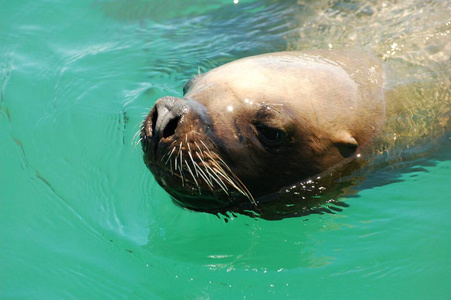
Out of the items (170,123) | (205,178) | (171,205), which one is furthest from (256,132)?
(171,205)

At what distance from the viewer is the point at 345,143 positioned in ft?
12.5

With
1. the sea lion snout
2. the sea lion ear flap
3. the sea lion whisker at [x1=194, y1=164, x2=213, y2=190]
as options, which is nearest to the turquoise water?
the sea lion ear flap

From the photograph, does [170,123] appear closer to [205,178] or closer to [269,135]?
[205,178]

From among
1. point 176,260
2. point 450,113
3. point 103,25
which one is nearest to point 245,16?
point 103,25

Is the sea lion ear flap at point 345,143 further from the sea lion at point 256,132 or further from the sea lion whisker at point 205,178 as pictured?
the sea lion whisker at point 205,178

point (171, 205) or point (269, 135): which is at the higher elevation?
point (269, 135)

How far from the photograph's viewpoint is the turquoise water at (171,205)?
391 centimetres

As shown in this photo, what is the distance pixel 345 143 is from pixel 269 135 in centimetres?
52

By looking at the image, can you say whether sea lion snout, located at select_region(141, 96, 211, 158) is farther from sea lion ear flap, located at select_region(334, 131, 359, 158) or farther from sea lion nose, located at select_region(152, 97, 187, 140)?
sea lion ear flap, located at select_region(334, 131, 359, 158)

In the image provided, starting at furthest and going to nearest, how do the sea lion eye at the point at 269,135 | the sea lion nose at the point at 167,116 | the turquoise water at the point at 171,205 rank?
the turquoise water at the point at 171,205 < the sea lion eye at the point at 269,135 < the sea lion nose at the point at 167,116

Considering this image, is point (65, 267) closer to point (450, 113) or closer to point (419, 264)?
point (419, 264)

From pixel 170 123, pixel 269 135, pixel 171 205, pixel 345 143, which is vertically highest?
pixel 170 123

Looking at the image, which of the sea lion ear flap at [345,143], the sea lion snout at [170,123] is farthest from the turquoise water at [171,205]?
the sea lion snout at [170,123]

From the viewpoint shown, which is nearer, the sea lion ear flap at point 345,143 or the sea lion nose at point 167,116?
the sea lion nose at point 167,116
